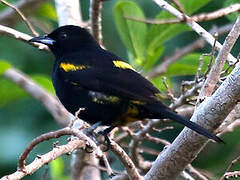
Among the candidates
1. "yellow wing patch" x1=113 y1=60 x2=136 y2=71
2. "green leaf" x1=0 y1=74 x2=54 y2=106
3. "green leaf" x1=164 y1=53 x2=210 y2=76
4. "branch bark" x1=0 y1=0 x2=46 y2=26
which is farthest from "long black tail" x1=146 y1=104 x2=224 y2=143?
"branch bark" x1=0 y1=0 x2=46 y2=26

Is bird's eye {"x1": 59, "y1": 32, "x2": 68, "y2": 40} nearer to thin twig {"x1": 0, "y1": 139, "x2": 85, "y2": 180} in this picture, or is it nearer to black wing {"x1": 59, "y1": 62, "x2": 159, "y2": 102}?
black wing {"x1": 59, "y1": 62, "x2": 159, "y2": 102}

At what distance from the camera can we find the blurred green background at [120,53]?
4570mm

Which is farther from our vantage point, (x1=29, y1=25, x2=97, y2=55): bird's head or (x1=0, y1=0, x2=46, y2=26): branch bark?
(x1=0, y1=0, x2=46, y2=26): branch bark

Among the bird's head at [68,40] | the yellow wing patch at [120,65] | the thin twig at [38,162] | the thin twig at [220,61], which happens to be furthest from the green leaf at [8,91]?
the thin twig at [220,61]

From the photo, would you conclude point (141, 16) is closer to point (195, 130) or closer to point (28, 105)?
point (195, 130)

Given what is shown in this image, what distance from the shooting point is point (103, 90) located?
3906 millimetres

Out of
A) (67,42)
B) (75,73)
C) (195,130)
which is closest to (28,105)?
(67,42)

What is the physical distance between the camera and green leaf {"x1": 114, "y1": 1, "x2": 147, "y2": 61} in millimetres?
4578

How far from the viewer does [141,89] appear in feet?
12.2

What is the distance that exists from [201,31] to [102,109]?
84 cm

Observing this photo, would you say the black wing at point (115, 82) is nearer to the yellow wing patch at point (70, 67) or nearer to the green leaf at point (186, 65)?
the yellow wing patch at point (70, 67)

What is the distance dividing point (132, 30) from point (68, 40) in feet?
1.62

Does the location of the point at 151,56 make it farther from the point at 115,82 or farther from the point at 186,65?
the point at 115,82

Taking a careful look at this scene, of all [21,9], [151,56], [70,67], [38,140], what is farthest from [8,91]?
[38,140]
